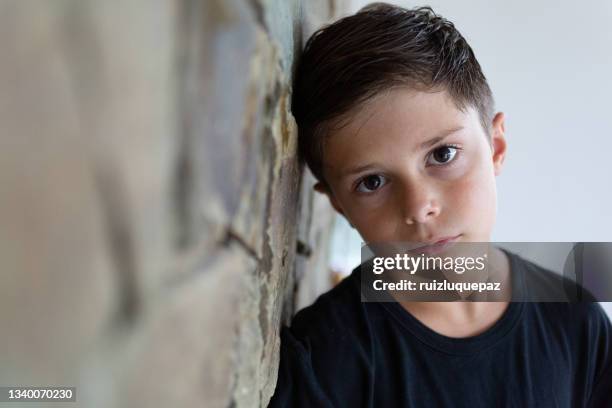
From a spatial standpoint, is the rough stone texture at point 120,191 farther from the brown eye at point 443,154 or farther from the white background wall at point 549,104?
the white background wall at point 549,104

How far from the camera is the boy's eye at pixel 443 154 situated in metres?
0.75

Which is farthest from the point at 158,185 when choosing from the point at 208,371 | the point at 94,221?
the point at 208,371

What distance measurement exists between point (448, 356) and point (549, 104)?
2.29 ft

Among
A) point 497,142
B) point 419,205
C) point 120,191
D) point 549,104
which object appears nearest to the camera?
point 120,191

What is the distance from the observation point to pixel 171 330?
303 mm

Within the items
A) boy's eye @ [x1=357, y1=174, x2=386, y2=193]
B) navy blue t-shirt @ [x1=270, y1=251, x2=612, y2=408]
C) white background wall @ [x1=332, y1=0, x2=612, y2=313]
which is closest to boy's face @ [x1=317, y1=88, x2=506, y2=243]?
boy's eye @ [x1=357, y1=174, x2=386, y2=193]

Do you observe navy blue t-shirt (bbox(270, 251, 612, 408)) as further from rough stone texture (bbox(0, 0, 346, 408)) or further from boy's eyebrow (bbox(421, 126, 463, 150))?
rough stone texture (bbox(0, 0, 346, 408))

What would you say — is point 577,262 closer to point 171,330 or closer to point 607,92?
point 607,92

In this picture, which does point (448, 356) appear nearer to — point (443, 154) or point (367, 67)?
point (443, 154)

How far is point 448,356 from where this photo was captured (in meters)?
0.81

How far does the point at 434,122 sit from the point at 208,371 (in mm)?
493

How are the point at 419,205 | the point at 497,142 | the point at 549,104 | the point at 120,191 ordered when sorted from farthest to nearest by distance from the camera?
the point at 549,104 → the point at 497,142 → the point at 419,205 → the point at 120,191

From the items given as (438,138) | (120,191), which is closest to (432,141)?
(438,138)

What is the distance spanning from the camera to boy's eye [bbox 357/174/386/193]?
2.52 feet
